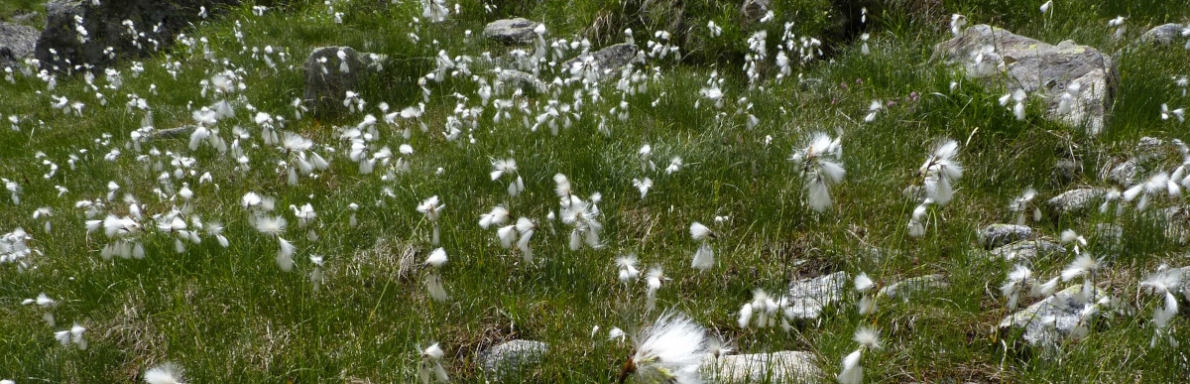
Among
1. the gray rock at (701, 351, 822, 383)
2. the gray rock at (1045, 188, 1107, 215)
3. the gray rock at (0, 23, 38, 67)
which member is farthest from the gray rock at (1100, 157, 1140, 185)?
the gray rock at (0, 23, 38, 67)

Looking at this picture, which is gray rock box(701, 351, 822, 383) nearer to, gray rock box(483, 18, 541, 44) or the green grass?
→ the green grass

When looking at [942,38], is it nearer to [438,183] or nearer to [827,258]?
[827,258]

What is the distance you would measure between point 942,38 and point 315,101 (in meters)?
5.58

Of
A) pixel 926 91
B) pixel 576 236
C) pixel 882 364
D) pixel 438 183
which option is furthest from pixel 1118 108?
pixel 438 183

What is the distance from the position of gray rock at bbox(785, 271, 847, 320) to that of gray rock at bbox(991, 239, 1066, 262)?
0.70m

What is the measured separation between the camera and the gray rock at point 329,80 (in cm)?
643

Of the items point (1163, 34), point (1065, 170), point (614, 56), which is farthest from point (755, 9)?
point (1065, 170)

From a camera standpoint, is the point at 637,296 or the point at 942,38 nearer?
the point at 637,296

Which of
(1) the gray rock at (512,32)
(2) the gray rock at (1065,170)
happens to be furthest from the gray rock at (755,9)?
(2) the gray rock at (1065,170)

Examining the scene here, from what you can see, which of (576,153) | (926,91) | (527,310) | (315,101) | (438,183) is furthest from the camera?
(315,101)

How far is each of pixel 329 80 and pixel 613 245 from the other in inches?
167

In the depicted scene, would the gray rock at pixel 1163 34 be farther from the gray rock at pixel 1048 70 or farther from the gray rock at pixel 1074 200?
the gray rock at pixel 1074 200

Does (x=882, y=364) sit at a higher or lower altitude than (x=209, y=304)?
higher

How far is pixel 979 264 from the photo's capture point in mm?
2904
